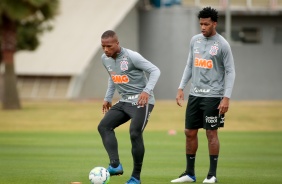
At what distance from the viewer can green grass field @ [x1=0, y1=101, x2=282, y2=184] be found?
1634cm

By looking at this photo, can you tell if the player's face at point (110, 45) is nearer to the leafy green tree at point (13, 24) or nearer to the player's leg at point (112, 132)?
the player's leg at point (112, 132)

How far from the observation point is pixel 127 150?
77.2ft

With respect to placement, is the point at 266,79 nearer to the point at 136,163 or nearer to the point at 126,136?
the point at 126,136

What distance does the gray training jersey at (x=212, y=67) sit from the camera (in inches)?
576

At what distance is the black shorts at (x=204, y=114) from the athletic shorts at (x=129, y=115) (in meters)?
0.77

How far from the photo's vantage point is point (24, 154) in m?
22.0

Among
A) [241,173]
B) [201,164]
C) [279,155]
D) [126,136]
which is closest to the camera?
[241,173]

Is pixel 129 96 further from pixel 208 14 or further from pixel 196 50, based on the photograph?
pixel 208 14

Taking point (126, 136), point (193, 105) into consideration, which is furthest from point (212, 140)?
point (126, 136)

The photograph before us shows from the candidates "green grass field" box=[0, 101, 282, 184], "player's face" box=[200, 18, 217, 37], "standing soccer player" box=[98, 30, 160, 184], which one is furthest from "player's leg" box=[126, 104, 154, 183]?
"player's face" box=[200, 18, 217, 37]

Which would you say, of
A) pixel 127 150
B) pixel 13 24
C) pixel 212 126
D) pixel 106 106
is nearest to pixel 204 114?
pixel 212 126

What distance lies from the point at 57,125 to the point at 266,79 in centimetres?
2690

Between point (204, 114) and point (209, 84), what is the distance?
18.1 inches

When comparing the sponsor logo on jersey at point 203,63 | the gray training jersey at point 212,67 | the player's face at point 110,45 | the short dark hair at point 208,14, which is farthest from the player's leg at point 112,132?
the short dark hair at point 208,14
